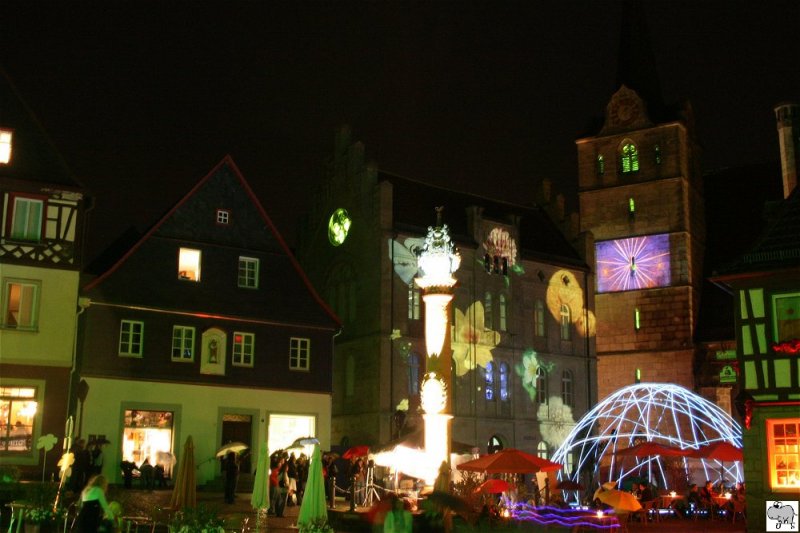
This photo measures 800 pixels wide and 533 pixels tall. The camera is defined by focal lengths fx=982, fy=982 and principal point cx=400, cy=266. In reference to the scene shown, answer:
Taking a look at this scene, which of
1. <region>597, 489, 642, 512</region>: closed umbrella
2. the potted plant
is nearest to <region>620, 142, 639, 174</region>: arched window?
<region>597, 489, 642, 512</region>: closed umbrella

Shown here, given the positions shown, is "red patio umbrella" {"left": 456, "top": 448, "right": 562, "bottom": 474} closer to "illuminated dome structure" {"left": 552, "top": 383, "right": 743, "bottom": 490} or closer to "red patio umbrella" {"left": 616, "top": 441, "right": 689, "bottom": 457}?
"red patio umbrella" {"left": 616, "top": 441, "right": 689, "bottom": 457}

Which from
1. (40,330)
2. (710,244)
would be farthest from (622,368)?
(40,330)

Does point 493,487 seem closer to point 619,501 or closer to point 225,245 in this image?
point 619,501

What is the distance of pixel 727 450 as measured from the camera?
31250mm

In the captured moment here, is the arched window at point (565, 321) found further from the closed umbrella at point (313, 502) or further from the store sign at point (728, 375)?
the closed umbrella at point (313, 502)

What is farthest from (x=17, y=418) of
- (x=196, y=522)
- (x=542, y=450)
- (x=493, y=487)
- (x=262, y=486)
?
(x=542, y=450)

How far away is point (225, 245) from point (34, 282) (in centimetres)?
842

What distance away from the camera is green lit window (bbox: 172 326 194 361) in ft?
119

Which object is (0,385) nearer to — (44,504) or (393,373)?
(44,504)

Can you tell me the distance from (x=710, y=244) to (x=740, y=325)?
33.2 metres

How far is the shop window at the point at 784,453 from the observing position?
81.6ft

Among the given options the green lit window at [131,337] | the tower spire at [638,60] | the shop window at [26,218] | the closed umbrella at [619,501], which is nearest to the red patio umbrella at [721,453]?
the closed umbrella at [619,501]

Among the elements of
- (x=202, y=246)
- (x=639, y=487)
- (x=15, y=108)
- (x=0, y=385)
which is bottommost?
(x=639, y=487)

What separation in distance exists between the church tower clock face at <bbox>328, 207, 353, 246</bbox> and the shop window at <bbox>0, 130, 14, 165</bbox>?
1914 cm
